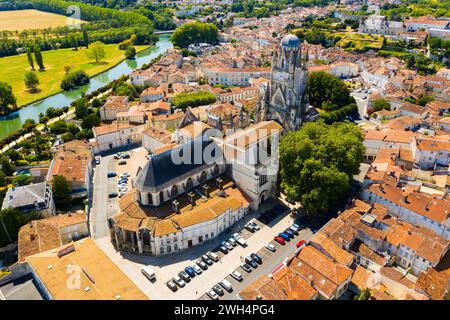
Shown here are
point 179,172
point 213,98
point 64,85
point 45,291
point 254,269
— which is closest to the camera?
point 45,291

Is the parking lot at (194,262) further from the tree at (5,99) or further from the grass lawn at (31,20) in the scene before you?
the grass lawn at (31,20)

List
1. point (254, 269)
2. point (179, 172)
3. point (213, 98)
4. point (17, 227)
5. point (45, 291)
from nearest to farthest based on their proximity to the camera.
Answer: point (45, 291)
point (254, 269)
point (17, 227)
point (179, 172)
point (213, 98)

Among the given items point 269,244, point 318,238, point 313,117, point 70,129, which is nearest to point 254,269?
point 269,244

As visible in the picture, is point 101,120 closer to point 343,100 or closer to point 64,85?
point 64,85

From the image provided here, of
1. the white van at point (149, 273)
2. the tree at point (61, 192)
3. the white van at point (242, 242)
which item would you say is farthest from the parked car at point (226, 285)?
the tree at point (61, 192)

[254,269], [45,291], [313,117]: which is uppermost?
[313,117]

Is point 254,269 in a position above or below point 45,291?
below

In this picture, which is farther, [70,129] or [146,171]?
[70,129]
